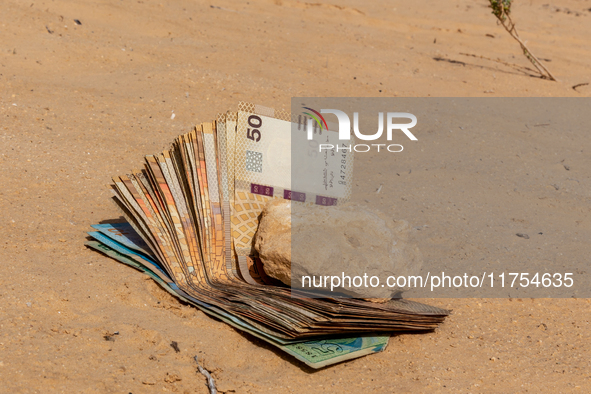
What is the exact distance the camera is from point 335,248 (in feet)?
8.49

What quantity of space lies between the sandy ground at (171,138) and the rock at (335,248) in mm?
334

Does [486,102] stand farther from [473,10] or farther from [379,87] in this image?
[473,10]

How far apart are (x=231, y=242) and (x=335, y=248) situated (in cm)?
62

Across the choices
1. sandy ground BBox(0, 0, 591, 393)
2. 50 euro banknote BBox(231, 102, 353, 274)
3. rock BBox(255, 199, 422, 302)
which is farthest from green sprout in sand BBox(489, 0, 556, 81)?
rock BBox(255, 199, 422, 302)

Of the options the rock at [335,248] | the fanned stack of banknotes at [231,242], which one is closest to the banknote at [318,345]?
the fanned stack of banknotes at [231,242]

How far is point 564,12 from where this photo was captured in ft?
34.1

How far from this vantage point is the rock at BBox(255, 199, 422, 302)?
8.38 ft

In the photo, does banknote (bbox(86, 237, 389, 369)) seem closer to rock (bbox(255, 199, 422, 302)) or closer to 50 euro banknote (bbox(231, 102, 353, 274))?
rock (bbox(255, 199, 422, 302))

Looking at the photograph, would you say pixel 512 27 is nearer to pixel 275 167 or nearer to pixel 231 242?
pixel 275 167

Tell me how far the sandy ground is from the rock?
33 cm

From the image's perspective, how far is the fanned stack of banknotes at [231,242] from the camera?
244 cm

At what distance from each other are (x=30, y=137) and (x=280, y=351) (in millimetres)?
2694

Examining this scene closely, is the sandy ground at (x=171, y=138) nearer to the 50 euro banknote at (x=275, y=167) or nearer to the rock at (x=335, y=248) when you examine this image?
the rock at (x=335, y=248)

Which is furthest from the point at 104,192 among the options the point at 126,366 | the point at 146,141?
the point at 126,366
